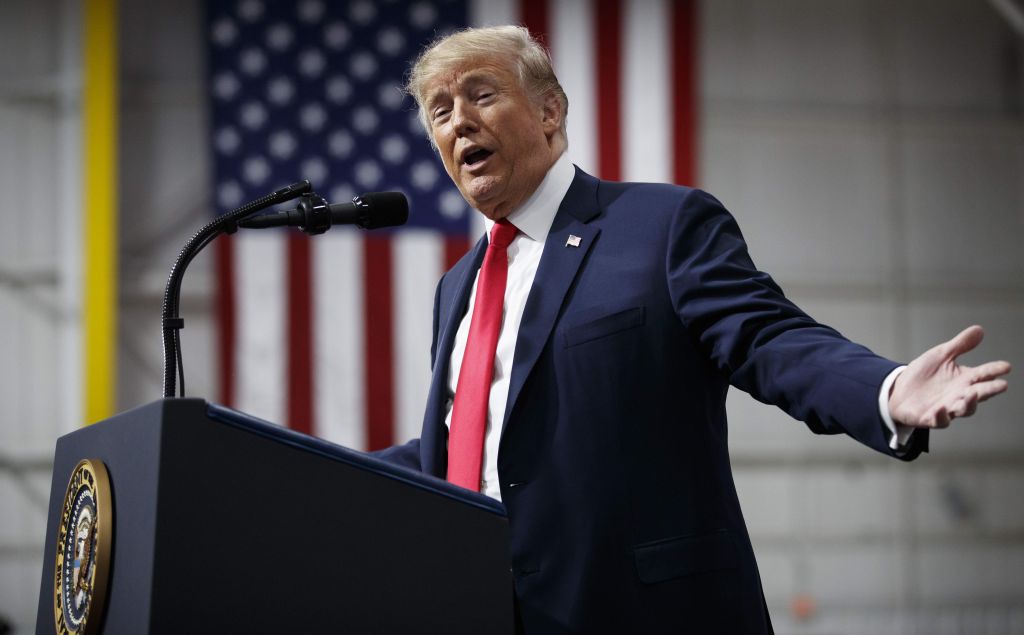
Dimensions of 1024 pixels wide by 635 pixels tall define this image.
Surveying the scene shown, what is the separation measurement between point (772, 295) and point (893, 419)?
1.08ft

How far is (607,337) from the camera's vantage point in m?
1.53

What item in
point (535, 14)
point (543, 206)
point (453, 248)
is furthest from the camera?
point (453, 248)

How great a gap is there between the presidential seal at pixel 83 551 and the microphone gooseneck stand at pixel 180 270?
179mm

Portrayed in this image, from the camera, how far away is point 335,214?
143 centimetres

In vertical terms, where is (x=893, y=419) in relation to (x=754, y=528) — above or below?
above

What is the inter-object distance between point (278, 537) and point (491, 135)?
86 cm

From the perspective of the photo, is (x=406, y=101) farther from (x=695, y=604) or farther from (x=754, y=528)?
(x=695, y=604)

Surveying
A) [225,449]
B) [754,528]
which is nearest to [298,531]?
[225,449]

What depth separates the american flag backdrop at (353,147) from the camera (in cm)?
589

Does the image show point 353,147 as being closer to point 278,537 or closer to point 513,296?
point 513,296

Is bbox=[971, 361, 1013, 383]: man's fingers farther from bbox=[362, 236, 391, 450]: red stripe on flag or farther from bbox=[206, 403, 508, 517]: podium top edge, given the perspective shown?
bbox=[362, 236, 391, 450]: red stripe on flag

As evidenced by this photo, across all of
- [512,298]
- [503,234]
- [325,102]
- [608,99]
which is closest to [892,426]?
[512,298]

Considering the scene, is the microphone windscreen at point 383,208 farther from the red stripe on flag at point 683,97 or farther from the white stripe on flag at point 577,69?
the red stripe on flag at point 683,97

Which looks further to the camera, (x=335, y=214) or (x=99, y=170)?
(x=99, y=170)
